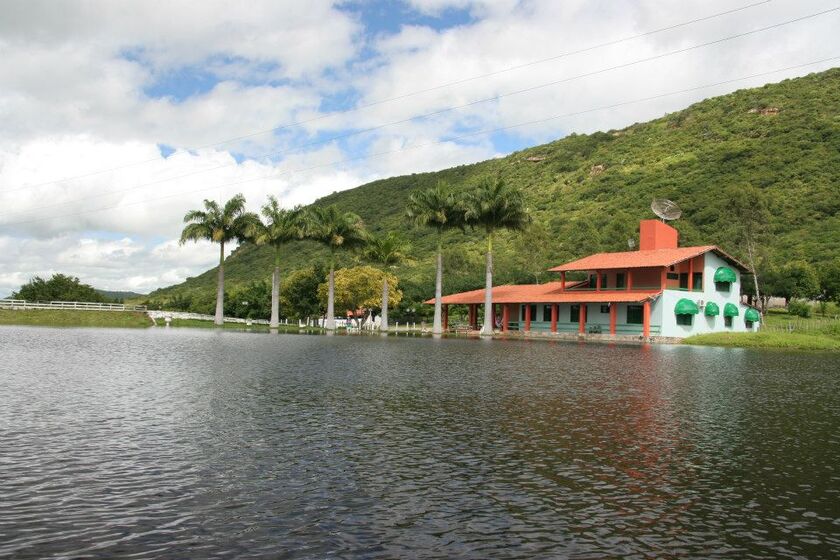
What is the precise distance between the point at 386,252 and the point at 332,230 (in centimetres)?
675

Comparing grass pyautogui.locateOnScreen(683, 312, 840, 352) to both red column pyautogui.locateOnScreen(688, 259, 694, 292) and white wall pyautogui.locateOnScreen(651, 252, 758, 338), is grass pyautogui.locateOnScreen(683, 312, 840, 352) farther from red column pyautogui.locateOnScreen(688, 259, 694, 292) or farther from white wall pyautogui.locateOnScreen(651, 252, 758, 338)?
red column pyautogui.locateOnScreen(688, 259, 694, 292)

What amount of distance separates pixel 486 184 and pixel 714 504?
61842mm

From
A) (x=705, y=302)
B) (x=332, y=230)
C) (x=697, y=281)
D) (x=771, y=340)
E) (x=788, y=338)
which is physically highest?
(x=332, y=230)

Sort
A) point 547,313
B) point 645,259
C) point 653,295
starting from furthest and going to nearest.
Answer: point 547,313, point 645,259, point 653,295

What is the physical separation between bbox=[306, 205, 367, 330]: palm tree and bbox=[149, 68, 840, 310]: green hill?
1650cm

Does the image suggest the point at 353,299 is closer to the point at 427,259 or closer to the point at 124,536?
the point at 427,259

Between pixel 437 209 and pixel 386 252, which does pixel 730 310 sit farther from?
pixel 386 252

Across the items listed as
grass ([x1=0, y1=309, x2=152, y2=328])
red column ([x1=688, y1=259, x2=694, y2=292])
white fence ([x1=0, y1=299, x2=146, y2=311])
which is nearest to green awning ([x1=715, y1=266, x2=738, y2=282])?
red column ([x1=688, y1=259, x2=694, y2=292])

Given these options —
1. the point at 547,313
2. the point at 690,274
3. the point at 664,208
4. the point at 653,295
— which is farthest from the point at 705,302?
the point at 547,313

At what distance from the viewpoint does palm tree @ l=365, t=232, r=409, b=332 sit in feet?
249

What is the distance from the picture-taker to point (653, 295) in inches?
2272

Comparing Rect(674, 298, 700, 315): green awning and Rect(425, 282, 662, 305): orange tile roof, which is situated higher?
Rect(425, 282, 662, 305): orange tile roof

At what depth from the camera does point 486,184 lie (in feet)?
230

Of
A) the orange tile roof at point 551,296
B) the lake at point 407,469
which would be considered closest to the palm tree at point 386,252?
the orange tile roof at point 551,296
